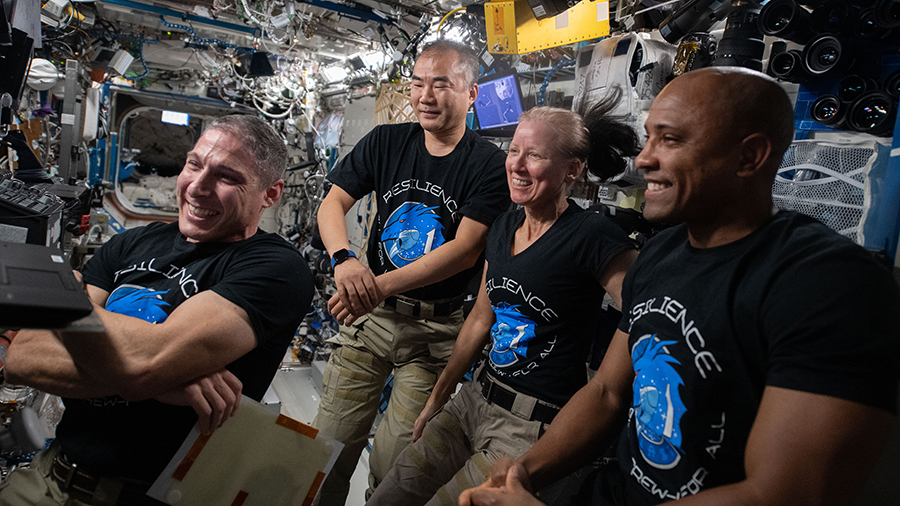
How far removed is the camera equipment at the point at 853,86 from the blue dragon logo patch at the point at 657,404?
1262 millimetres

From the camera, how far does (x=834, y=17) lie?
1780mm

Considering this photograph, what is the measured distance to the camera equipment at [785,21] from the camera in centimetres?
180

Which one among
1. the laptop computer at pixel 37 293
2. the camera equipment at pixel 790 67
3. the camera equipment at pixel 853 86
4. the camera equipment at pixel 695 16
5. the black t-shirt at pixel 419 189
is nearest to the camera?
the laptop computer at pixel 37 293

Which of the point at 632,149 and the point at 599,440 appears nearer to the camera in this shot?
the point at 599,440

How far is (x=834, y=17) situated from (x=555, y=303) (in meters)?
1.34

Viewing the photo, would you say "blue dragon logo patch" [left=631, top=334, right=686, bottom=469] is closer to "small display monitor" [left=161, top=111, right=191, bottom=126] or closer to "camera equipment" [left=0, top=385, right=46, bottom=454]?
"camera equipment" [left=0, top=385, right=46, bottom=454]

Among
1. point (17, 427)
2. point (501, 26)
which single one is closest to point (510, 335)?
point (501, 26)

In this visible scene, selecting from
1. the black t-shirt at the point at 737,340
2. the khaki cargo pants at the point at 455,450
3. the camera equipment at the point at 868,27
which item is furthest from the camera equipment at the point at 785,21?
the khaki cargo pants at the point at 455,450

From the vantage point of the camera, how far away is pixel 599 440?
152 cm

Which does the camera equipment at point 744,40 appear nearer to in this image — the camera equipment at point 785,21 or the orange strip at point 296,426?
the camera equipment at point 785,21

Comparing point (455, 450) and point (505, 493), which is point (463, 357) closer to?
point (455, 450)

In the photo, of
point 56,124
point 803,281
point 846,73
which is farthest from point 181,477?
point 56,124

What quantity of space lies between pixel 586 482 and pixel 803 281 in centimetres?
93

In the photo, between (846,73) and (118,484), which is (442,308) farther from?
(846,73)
